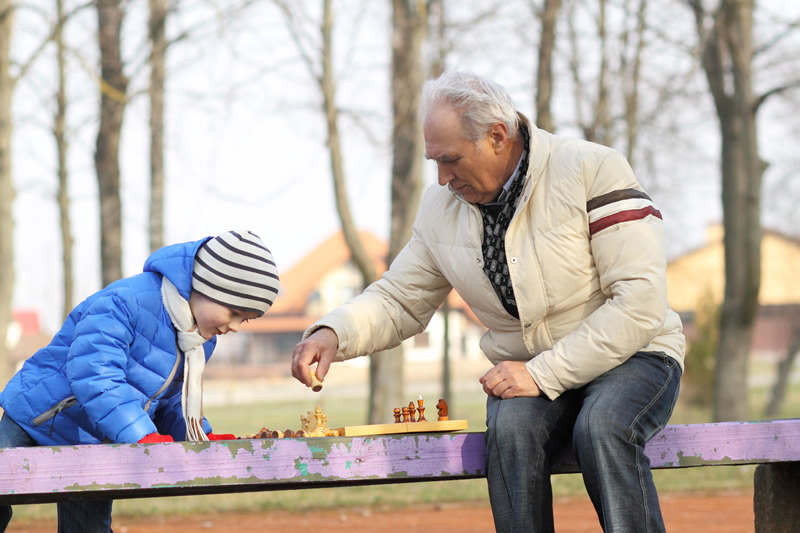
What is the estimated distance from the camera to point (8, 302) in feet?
26.6

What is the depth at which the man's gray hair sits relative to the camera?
3000 mm

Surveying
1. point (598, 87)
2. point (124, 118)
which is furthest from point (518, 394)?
point (598, 87)

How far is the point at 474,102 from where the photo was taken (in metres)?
3.00

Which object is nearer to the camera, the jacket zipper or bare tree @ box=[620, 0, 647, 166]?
the jacket zipper

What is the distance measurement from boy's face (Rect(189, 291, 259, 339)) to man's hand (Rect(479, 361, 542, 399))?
2.67 ft

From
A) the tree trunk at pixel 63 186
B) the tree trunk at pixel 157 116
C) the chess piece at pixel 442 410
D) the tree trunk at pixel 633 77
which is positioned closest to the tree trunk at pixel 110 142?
the tree trunk at pixel 157 116

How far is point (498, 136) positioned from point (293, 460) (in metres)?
1.11

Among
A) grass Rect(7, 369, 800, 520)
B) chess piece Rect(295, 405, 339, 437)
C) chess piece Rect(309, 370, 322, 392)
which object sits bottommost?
grass Rect(7, 369, 800, 520)

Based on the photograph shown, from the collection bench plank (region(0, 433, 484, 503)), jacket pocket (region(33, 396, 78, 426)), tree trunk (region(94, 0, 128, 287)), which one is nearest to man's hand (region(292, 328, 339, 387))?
bench plank (region(0, 433, 484, 503))

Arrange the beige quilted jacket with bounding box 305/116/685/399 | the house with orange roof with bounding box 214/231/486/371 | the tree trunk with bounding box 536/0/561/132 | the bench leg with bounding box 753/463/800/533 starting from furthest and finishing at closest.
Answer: the house with orange roof with bounding box 214/231/486/371 < the tree trunk with bounding box 536/0/561/132 < the bench leg with bounding box 753/463/800/533 < the beige quilted jacket with bounding box 305/116/685/399

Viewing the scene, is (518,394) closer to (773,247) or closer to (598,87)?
(598,87)

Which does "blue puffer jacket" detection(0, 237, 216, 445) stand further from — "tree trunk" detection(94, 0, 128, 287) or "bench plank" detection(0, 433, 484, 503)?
"tree trunk" detection(94, 0, 128, 287)

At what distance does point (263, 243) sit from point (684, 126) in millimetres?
12711

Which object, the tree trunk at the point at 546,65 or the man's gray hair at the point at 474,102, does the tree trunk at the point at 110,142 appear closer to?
the tree trunk at the point at 546,65
